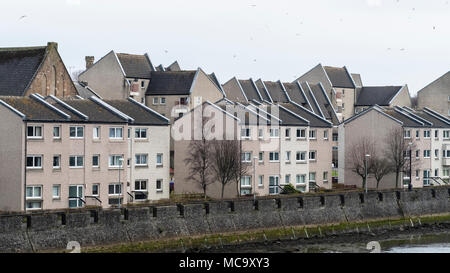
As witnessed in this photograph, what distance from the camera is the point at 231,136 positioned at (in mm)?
89938

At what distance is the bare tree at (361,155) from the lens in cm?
10150

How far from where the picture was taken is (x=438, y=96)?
13362 centimetres

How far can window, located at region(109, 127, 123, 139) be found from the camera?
78.6m

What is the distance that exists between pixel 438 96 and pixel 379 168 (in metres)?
35.9

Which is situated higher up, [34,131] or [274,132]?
[274,132]

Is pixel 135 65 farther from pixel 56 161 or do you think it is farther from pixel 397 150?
pixel 56 161

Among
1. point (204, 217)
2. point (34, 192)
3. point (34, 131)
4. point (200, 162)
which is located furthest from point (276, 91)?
point (34, 192)

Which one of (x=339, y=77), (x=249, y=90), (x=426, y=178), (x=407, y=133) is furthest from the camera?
(x=339, y=77)

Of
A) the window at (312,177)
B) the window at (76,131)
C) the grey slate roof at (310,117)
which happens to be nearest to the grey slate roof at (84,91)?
the grey slate roof at (310,117)

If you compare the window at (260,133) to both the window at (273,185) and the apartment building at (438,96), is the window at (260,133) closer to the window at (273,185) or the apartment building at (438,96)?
the window at (273,185)

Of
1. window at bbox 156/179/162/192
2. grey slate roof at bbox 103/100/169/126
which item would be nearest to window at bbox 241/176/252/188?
window at bbox 156/179/162/192

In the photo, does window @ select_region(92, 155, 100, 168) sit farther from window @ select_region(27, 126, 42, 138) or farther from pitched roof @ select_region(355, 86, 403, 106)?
pitched roof @ select_region(355, 86, 403, 106)

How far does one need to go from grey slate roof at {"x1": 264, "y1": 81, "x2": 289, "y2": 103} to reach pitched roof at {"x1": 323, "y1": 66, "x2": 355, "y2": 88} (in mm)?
12442
